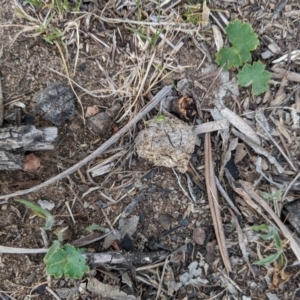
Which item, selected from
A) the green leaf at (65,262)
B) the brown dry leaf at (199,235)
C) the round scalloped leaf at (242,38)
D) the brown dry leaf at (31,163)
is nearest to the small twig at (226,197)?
the brown dry leaf at (199,235)

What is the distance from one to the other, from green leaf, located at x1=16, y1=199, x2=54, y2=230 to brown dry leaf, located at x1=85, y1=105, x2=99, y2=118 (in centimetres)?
46

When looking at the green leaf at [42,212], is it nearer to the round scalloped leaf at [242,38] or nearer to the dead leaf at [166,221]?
the dead leaf at [166,221]

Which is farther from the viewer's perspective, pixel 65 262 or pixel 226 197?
pixel 226 197

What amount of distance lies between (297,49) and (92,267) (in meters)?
1.37

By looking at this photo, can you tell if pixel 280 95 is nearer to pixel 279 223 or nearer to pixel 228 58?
pixel 228 58

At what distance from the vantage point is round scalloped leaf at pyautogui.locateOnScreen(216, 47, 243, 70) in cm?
205

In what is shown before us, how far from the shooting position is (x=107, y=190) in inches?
82.0

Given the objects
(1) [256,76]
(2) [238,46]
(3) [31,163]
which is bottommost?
(3) [31,163]

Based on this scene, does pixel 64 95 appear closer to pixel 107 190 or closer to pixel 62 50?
pixel 62 50

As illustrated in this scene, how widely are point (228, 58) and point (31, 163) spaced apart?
1.00 metres

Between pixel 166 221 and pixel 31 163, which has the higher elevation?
pixel 31 163

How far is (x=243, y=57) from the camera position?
6.71 ft

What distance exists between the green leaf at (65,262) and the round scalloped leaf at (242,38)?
114cm

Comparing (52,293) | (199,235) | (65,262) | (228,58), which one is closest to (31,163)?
(65,262)
